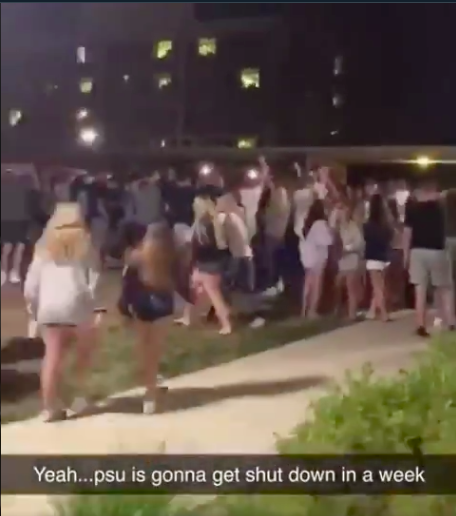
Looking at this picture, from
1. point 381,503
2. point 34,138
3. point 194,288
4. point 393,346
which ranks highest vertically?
point 34,138

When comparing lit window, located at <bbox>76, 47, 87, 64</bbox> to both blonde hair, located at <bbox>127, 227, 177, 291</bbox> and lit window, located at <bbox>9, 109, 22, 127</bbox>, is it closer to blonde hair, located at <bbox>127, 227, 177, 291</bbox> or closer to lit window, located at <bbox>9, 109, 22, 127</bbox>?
lit window, located at <bbox>9, 109, 22, 127</bbox>

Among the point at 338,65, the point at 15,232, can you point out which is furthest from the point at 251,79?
the point at 15,232

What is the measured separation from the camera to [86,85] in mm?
1553

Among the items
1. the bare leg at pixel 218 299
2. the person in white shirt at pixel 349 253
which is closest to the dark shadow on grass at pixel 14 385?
the bare leg at pixel 218 299

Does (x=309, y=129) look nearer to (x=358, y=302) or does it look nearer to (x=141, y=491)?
(x=358, y=302)

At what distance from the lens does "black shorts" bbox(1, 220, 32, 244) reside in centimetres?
154

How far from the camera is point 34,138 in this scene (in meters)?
1.55

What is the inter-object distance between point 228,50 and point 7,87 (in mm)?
387

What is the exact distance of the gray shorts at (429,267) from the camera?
1.54 metres

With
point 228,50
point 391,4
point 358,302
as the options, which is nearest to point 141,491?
point 358,302

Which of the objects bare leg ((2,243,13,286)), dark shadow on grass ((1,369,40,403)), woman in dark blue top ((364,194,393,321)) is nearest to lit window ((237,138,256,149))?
woman in dark blue top ((364,194,393,321))

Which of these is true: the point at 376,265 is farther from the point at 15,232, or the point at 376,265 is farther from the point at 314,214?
the point at 15,232

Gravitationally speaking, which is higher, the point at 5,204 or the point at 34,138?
the point at 34,138

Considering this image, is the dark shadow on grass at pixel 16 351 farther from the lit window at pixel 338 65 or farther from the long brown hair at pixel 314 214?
the lit window at pixel 338 65
